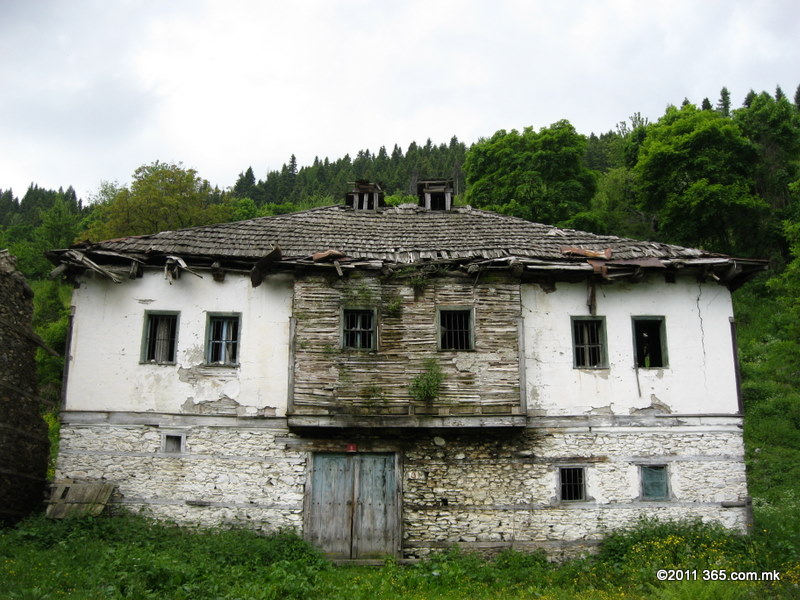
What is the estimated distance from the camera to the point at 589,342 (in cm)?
1440

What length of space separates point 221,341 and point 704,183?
25.2m

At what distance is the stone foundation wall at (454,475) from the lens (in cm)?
1324

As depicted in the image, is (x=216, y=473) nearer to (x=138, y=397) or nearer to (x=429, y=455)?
(x=138, y=397)

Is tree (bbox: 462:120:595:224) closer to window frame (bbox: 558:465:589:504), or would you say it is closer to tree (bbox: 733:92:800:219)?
tree (bbox: 733:92:800:219)

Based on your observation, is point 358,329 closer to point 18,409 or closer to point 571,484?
point 571,484

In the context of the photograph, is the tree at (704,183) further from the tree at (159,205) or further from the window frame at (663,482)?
the tree at (159,205)

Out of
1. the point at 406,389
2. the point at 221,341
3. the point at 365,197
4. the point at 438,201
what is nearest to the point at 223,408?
the point at 221,341

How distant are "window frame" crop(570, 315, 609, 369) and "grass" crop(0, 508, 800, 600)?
3.43 metres

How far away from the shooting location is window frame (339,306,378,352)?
45.7 feet

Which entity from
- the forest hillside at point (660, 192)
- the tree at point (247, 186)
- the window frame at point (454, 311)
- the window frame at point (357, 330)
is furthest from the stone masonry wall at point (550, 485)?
the tree at point (247, 186)

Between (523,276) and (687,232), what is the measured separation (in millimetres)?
19880

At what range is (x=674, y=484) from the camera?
13.5 m

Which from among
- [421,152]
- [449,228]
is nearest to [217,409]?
[449,228]

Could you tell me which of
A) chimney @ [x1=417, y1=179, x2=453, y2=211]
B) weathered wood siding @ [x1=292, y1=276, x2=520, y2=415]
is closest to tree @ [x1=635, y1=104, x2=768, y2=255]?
chimney @ [x1=417, y1=179, x2=453, y2=211]
